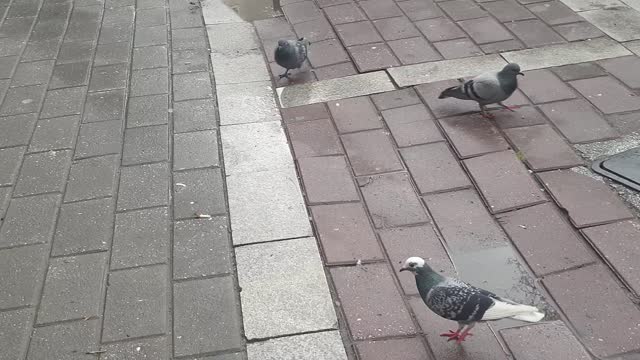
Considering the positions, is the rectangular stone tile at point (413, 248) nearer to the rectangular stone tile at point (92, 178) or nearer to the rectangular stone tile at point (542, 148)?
the rectangular stone tile at point (542, 148)

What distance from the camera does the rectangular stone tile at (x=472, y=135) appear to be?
4.49 m

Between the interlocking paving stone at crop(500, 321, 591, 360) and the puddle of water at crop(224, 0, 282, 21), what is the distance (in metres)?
4.75

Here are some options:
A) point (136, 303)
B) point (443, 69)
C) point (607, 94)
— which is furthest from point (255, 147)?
point (607, 94)

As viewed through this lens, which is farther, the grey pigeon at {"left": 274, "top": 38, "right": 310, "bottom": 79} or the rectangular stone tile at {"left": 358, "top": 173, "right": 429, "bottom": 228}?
the grey pigeon at {"left": 274, "top": 38, "right": 310, "bottom": 79}

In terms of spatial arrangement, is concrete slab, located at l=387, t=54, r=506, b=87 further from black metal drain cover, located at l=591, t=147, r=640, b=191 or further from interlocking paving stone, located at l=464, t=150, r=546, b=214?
black metal drain cover, located at l=591, t=147, r=640, b=191

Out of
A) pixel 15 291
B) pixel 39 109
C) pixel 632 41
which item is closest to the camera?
pixel 15 291

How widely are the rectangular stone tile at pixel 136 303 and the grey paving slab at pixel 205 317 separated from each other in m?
0.09

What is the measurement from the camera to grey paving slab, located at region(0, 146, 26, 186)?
14.4 ft

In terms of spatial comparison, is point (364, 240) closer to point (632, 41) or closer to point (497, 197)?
point (497, 197)

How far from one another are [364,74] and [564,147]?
6.38ft

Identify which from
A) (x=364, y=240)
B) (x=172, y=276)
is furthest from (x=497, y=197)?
(x=172, y=276)

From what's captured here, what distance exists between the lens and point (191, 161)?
449 cm

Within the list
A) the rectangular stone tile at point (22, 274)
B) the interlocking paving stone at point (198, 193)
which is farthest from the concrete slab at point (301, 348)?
the rectangular stone tile at point (22, 274)

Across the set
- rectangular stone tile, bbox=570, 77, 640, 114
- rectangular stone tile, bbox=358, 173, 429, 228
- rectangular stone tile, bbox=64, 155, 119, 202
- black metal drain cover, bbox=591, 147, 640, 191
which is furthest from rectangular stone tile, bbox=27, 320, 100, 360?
rectangular stone tile, bbox=570, 77, 640, 114
